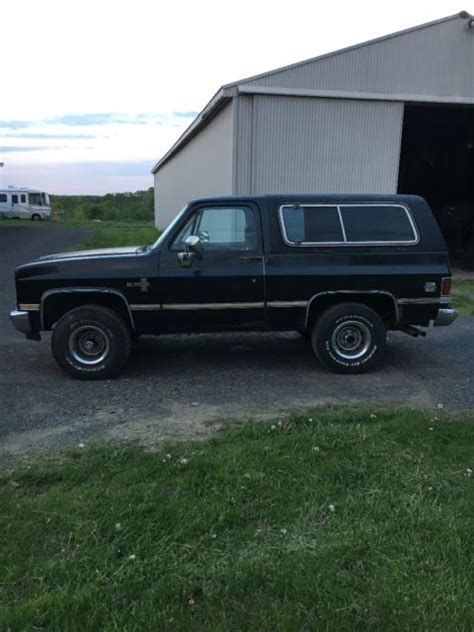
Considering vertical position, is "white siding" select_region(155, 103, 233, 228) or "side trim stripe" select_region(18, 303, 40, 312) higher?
"white siding" select_region(155, 103, 233, 228)

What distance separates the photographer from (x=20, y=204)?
5138 centimetres

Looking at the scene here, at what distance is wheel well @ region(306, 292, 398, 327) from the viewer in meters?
6.18

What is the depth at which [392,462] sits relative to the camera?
396 cm

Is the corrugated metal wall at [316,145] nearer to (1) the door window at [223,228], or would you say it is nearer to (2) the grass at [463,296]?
(2) the grass at [463,296]

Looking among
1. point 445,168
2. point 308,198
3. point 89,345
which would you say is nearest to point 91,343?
point 89,345

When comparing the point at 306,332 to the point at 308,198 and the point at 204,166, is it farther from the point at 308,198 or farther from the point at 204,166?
the point at 204,166

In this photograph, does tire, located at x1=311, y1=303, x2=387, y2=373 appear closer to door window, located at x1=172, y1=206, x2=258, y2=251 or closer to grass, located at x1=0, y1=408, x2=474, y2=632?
door window, located at x1=172, y1=206, x2=258, y2=251

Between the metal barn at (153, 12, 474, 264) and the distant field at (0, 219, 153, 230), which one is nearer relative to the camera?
the metal barn at (153, 12, 474, 264)

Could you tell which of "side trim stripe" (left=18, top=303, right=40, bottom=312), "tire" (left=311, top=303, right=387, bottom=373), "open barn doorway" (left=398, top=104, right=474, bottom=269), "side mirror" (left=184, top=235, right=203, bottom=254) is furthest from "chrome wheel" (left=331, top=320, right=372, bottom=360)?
"open barn doorway" (left=398, top=104, right=474, bottom=269)

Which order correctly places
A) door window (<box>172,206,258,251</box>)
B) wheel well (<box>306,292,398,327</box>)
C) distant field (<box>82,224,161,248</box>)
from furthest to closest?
distant field (<box>82,224,161,248</box>) < wheel well (<box>306,292,398,327</box>) < door window (<box>172,206,258,251</box>)

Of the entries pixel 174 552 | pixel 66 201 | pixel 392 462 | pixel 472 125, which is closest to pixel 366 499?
pixel 392 462

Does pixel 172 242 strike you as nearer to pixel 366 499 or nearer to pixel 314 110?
pixel 366 499

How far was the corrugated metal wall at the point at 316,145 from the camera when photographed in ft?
42.9

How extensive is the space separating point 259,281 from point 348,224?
3.75 ft
